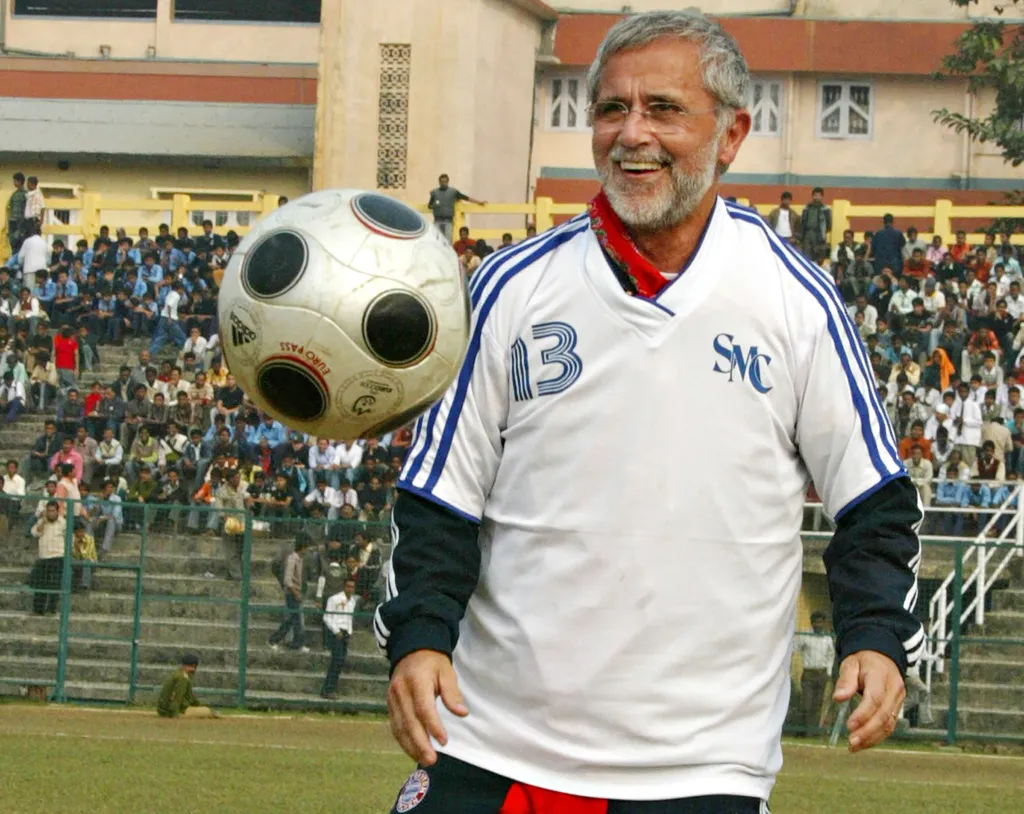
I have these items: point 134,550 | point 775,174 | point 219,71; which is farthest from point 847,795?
point 219,71

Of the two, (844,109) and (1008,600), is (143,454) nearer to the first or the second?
(1008,600)

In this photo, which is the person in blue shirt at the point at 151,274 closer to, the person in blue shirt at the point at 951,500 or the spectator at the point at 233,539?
the spectator at the point at 233,539

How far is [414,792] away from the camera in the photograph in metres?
3.86

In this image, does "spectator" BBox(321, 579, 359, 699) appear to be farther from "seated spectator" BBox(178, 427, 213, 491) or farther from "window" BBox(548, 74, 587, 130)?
"window" BBox(548, 74, 587, 130)

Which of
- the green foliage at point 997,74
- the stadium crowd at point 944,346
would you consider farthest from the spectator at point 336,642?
the green foliage at point 997,74

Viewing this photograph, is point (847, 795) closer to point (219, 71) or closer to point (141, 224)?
point (141, 224)

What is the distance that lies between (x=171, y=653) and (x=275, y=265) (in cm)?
1642

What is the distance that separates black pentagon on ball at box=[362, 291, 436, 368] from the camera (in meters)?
3.88

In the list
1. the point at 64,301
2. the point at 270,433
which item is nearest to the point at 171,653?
the point at 270,433

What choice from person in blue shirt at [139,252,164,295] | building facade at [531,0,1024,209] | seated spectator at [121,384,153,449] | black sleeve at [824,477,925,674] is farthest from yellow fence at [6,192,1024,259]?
black sleeve at [824,477,925,674]

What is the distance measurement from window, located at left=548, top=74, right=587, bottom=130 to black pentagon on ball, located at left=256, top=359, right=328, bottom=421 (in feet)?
121

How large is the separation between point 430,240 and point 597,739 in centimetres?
106

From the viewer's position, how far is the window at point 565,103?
133 ft

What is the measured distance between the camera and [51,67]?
42219 millimetres
